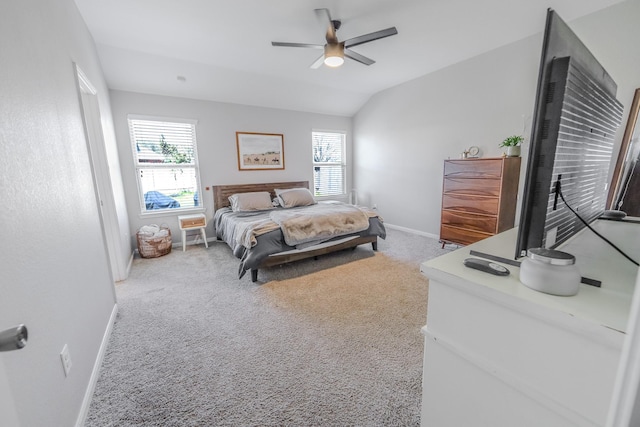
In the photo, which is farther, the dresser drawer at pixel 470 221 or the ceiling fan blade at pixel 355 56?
the dresser drawer at pixel 470 221

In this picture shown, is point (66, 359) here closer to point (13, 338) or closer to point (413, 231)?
point (13, 338)

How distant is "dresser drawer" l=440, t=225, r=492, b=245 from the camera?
3516 mm

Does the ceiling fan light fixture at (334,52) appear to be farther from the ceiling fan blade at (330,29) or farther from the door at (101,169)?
the door at (101,169)

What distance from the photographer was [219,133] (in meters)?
4.48

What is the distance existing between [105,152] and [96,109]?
0.43 m

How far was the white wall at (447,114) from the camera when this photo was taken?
1.88 meters

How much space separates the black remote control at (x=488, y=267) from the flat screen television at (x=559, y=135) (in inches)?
3.5

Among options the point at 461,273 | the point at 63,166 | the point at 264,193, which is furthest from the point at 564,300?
the point at 264,193

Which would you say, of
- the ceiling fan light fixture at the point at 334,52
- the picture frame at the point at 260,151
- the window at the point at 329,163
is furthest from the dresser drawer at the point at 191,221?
the ceiling fan light fixture at the point at 334,52

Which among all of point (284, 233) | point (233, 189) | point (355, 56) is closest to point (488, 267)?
point (284, 233)

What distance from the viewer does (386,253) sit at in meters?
3.75

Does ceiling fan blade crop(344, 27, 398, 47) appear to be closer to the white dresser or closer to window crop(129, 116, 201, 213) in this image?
the white dresser

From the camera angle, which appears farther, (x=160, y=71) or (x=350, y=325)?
(x=160, y=71)

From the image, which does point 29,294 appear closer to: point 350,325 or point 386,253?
point 350,325
